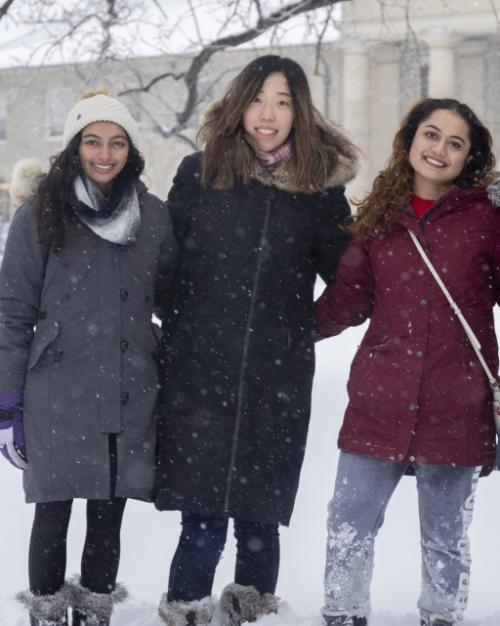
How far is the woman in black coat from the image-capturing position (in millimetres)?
3211

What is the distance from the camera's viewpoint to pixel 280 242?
3.25 metres

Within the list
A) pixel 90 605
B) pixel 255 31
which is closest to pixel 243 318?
pixel 90 605

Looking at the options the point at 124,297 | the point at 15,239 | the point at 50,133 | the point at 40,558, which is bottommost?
the point at 40,558

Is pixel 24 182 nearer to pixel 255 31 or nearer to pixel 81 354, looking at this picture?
pixel 81 354

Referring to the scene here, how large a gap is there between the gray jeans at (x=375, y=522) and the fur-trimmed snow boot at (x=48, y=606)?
889 millimetres

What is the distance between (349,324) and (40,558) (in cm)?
132

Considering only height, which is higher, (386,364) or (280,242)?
(280,242)

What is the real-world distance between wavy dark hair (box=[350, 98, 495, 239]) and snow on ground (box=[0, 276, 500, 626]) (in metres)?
1.54

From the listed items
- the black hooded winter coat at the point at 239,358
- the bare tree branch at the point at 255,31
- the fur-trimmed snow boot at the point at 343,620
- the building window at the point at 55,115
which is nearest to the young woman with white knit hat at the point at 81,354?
the black hooded winter coat at the point at 239,358

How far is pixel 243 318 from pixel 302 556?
5.44ft

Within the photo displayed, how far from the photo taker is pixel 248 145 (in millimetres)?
3279

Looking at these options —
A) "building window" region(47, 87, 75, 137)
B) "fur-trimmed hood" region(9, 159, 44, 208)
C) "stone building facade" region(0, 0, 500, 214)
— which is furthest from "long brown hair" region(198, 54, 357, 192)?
"building window" region(47, 87, 75, 137)

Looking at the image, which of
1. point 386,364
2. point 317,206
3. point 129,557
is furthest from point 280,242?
point 129,557

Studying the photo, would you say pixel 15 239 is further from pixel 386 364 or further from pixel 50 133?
pixel 50 133
